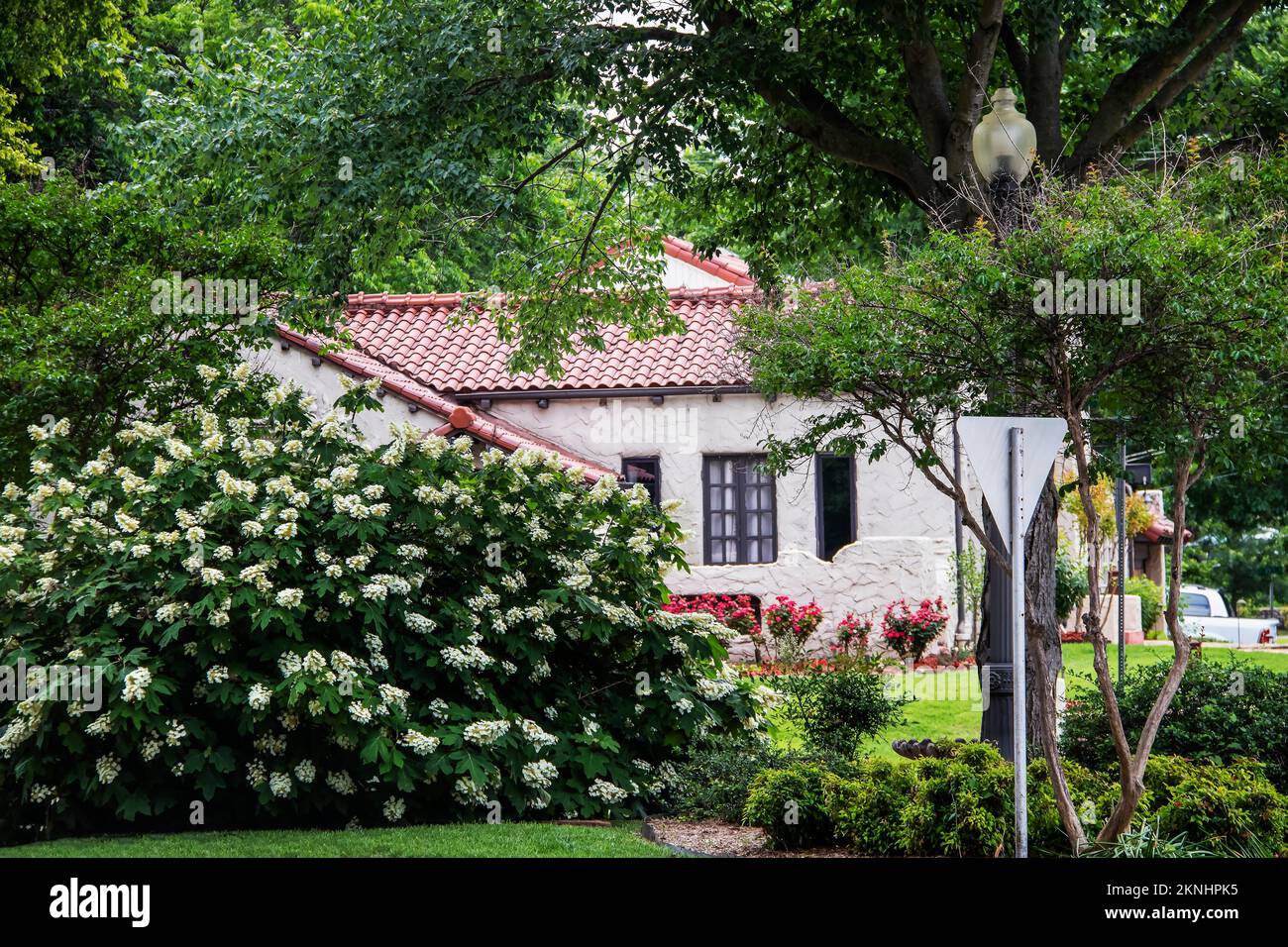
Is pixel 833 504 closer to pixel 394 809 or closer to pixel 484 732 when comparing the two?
pixel 484 732

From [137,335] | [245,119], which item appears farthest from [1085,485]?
[245,119]

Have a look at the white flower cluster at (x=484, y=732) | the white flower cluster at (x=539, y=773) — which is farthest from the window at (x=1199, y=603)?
the white flower cluster at (x=484, y=732)

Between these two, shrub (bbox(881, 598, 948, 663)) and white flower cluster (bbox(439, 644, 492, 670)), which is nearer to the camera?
white flower cluster (bbox(439, 644, 492, 670))

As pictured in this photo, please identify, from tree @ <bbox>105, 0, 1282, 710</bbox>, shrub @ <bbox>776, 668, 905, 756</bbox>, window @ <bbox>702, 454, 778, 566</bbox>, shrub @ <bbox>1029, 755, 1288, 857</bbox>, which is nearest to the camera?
shrub @ <bbox>1029, 755, 1288, 857</bbox>

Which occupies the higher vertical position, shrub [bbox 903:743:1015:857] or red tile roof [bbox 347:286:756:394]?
red tile roof [bbox 347:286:756:394]

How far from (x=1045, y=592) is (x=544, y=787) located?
411 centimetres

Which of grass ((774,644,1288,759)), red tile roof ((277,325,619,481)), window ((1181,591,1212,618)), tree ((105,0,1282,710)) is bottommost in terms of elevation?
window ((1181,591,1212,618))

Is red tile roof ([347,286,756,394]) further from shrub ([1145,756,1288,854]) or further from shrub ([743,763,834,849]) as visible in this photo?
shrub ([1145,756,1288,854])

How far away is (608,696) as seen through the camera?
10.8 meters

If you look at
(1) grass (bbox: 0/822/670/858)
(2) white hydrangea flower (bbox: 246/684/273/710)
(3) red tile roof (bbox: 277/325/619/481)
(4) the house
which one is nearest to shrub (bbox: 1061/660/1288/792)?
(1) grass (bbox: 0/822/670/858)

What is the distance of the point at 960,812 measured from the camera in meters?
8.05

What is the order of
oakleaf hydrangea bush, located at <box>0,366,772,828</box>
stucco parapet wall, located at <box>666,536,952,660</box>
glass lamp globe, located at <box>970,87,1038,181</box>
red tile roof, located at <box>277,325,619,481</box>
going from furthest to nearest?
stucco parapet wall, located at <box>666,536,952,660</box>
red tile roof, located at <box>277,325,619,481</box>
glass lamp globe, located at <box>970,87,1038,181</box>
oakleaf hydrangea bush, located at <box>0,366,772,828</box>

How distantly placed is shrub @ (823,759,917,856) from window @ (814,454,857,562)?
1210 centimetres

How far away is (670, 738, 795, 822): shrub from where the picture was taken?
380 inches
